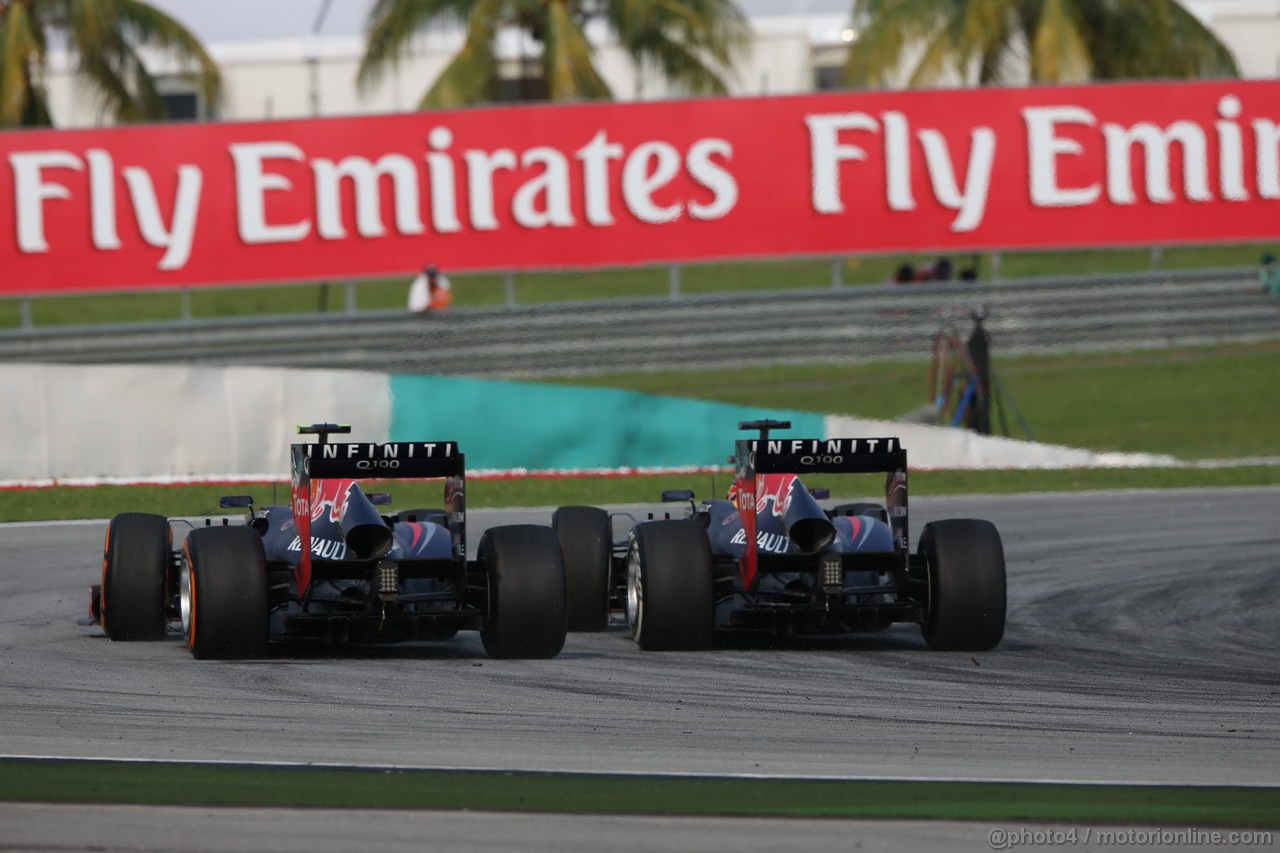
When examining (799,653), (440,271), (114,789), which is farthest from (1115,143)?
(114,789)

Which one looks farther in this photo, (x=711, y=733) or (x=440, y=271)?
(x=440, y=271)

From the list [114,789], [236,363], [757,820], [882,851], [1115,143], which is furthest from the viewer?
[1115,143]

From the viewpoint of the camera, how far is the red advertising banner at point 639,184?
1076 inches

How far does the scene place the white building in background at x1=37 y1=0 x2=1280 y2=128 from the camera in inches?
1491

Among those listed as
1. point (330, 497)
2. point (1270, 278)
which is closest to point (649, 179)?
point (1270, 278)

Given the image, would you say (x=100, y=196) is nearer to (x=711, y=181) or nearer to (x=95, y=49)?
(x=95, y=49)

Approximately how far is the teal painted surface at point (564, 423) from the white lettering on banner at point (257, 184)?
685cm

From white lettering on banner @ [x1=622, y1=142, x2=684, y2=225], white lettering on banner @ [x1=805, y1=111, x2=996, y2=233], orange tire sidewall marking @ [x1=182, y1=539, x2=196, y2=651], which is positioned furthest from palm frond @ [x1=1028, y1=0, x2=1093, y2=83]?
orange tire sidewall marking @ [x1=182, y1=539, x2=196, y2=651]

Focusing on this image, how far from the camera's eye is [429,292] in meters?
27.3

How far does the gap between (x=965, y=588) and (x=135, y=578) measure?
418cm

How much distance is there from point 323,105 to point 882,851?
32.9 metres

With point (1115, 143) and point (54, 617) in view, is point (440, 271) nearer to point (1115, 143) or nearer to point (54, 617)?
point (1115, 143)

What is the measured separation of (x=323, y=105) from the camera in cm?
3791

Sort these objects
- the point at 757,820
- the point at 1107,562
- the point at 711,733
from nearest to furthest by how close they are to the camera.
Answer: the point at 757,820
the point at 711,733
the point at 1107,562
